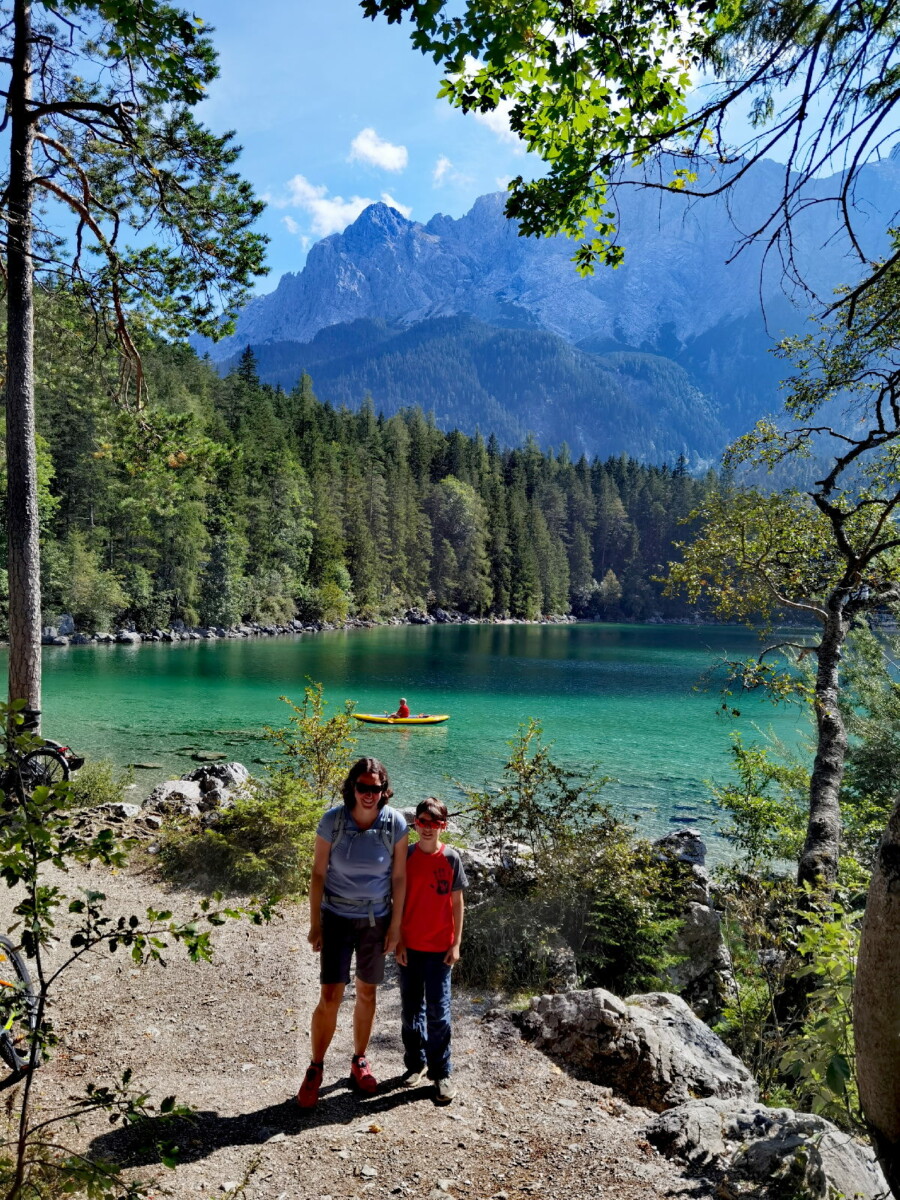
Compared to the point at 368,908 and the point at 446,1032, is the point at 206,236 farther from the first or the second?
the point at 446,1032

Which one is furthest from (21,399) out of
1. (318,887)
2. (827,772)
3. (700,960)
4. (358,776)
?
(827,772)

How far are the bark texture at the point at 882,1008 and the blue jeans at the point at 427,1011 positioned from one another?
269 centimetres

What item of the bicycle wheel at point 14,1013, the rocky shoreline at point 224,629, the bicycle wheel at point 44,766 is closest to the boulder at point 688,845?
the bicycle wheel at point 44,766

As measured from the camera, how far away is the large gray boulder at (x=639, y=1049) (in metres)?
4.43

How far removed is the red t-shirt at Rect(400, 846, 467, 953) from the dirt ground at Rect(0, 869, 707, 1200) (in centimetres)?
82

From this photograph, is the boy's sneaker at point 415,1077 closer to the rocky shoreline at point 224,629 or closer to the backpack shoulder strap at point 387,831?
the backpack shoulder strap at point 387,831

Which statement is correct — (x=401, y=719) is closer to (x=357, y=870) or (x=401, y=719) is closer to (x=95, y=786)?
(x=95, y=786)

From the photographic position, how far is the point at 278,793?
852 centimetres

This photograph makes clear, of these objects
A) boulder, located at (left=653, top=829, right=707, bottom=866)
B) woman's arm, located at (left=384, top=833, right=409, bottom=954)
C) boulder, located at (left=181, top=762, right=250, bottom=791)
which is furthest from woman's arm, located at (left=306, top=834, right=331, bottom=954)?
boulder, located at (left=181, top=762, right=250, bottom=791)

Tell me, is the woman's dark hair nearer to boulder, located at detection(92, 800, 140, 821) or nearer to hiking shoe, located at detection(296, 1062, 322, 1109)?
hiking shoe, located at detection(296, 1062, 322, 1109)

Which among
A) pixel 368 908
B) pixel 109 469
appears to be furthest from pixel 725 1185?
pixel 109 469

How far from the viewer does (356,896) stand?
4.07 metres

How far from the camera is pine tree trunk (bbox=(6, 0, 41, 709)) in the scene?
22.9 feet

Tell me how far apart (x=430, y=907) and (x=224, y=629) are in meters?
49.9
